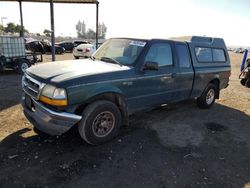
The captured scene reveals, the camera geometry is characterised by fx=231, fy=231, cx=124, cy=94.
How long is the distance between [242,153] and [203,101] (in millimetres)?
2543

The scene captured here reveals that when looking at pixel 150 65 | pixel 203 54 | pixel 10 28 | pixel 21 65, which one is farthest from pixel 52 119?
pixel 10 28

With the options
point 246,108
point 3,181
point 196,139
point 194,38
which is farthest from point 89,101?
point 246,108

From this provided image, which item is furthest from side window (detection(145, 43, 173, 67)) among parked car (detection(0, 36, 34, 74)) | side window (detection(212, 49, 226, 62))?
parked car (detection(0, 36, 34, 74))

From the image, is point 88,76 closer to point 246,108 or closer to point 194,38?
point 194,38

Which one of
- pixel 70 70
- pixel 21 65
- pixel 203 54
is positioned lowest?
pixel 21 65

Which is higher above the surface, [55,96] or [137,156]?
[55,96]

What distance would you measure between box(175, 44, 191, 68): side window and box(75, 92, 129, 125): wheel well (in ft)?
6.27

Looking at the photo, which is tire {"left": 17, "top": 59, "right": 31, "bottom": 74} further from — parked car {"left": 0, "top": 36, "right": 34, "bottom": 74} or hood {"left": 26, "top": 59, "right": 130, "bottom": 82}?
hood {"left": 26, "top": 59, "right": 130, "bottom": 82}

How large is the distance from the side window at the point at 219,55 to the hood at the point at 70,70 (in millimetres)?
3564

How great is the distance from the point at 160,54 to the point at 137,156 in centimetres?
226

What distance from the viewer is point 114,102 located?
14.0ft

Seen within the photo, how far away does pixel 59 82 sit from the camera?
3.49 metres

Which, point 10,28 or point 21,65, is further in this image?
point 10,28

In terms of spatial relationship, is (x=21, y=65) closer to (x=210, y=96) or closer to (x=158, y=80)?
(x=158, y=80)
